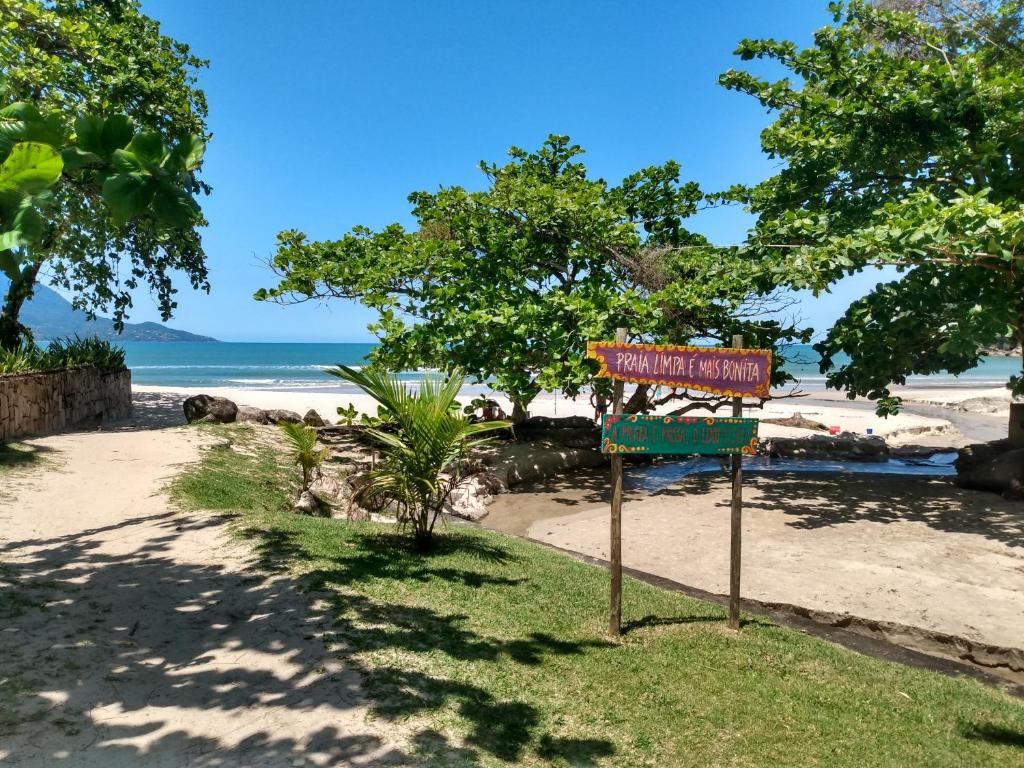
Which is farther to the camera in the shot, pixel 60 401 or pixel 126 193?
pixel 60 401

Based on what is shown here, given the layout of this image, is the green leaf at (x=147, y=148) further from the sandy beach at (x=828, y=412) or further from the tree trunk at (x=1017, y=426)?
the sandy beach at (x=828, y=412)

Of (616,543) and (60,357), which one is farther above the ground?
(60,357)

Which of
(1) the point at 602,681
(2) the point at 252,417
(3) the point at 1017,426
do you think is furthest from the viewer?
(2) the point at 252,417

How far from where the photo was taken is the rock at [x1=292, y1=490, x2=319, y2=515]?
9.07 meters

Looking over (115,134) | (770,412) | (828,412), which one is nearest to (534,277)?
(115,134)

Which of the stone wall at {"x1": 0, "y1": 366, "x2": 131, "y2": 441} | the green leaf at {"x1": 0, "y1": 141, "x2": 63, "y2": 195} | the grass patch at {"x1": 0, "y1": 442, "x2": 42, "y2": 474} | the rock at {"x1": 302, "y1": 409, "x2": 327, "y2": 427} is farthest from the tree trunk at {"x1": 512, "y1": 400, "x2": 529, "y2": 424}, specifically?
the green leaf at {"x1": 0, "y1": 141, "x2": 63, "y2": 195}

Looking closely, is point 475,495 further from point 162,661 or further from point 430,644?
point 162,661

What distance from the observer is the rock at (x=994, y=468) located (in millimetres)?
11234

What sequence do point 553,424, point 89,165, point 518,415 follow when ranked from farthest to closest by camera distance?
point 553,424 < point 518,415 < point 89,165

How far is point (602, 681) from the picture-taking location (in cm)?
449

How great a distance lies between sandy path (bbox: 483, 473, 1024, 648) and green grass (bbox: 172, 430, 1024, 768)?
152 cm

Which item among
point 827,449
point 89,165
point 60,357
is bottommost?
point 827,449

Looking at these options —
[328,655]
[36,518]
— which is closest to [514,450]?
[36,518]

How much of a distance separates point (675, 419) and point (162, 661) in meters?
4.25
